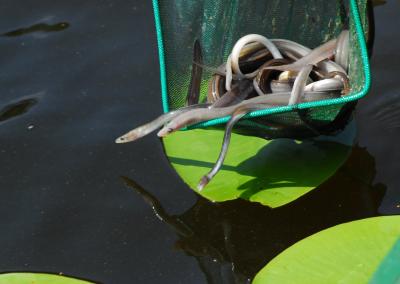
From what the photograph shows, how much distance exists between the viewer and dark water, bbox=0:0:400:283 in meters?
2.95

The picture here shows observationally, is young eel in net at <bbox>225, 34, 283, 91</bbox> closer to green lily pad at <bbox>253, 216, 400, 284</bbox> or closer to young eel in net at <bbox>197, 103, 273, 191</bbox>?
young eel in net at <bbox>197, 103, 273, 191</bbox>

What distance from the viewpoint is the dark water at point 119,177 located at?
116 inches

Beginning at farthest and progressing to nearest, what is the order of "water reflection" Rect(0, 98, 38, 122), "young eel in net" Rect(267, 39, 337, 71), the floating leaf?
1. "water reflection" Rect(0, 98, 38, 122)
2. "young eel in net" Rect(267, 39, 337, 71)
3. the floating leaf

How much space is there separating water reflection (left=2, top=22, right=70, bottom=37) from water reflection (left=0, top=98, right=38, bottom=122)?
60 cm

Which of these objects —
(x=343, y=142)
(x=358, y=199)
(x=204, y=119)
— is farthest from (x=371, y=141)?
(x=204, y=119)

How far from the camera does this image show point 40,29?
434cm

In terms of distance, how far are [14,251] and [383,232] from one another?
1.42 meters

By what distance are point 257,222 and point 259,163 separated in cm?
24

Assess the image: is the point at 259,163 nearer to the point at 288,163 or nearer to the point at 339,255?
the point at 288,163

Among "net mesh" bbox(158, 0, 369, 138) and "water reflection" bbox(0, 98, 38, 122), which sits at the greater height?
"net mesh" bbox(158, 0, 369, 138)

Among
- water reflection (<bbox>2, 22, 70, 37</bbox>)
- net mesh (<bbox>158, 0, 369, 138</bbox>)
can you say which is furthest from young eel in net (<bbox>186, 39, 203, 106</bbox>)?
water reflection (<bbox>2, 22, 70, 37</bbox>)

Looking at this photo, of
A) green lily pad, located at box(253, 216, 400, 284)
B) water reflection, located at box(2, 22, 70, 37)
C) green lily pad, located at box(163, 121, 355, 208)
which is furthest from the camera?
water reflection, located at box(2, 22, 70, 37)

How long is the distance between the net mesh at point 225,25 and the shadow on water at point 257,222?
0.26 meters

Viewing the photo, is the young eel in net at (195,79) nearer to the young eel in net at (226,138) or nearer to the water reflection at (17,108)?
the young eel in net at (226,138)
